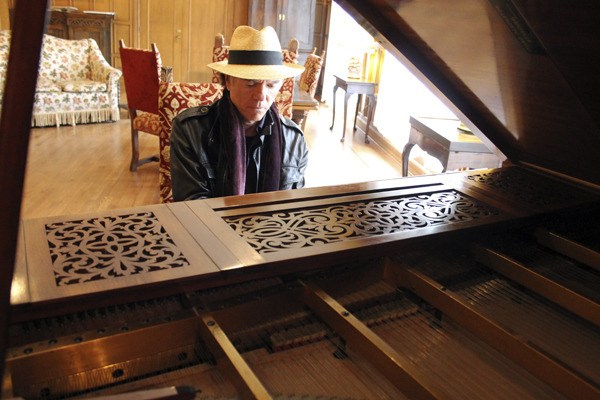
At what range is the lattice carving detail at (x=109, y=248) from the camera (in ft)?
2.70

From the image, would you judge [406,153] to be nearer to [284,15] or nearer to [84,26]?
[284,15]

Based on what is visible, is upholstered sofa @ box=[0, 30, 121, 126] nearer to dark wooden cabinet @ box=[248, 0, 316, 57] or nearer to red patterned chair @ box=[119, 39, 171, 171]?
red patterned chair @ box=[119, 39, 171, 171]

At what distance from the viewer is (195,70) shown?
27.6 ft

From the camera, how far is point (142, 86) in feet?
14.0

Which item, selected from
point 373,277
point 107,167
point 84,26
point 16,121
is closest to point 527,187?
point 373,277

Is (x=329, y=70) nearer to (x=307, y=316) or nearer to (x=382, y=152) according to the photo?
(x=382, y=152)

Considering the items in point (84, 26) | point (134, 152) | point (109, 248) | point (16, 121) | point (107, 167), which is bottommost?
point (107, 167)

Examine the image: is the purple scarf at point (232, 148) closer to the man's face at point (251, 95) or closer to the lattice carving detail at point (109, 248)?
the man's face at point (251, 95)

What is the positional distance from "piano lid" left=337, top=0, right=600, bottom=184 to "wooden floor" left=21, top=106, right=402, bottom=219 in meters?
2.33

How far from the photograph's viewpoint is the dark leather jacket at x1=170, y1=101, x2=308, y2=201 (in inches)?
68.6

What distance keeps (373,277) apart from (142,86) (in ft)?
12.0

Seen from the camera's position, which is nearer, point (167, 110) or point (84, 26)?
point (167, 110)

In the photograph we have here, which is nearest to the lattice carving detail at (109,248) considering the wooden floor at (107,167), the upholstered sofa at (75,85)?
the wooden floor at (107,167)

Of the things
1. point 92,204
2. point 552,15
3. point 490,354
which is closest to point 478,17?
point 552,15
